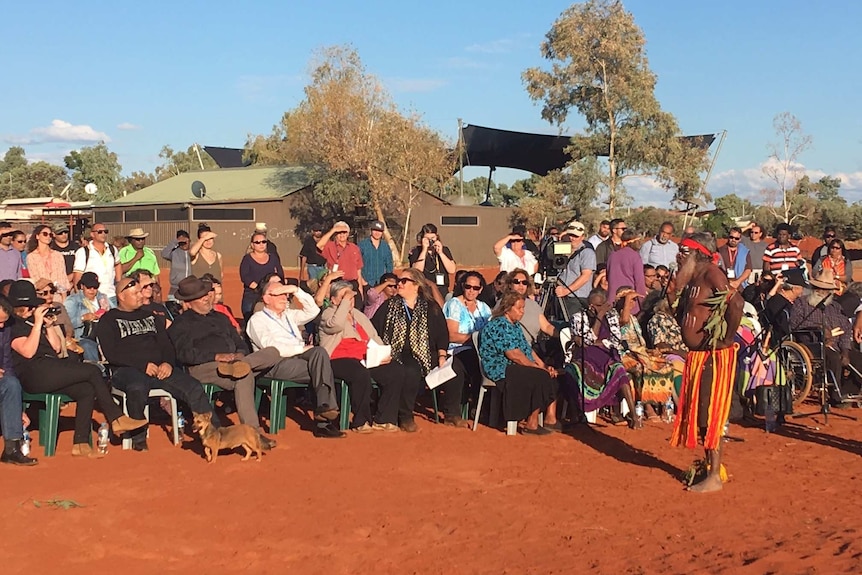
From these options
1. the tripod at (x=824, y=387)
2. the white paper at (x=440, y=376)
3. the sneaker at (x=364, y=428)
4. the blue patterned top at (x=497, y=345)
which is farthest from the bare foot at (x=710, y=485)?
the sneaker at (x=364, y=428)

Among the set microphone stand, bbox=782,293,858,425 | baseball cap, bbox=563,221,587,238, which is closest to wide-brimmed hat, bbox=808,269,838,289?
microphone stand, bbox=782,293,858,425

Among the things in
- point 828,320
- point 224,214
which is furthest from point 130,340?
point 224,214

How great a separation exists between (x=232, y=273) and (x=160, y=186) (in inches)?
364

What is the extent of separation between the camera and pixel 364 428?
27.4 ft

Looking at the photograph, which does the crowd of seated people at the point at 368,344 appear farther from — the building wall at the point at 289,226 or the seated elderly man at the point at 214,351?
the building wall at the point at 289,226

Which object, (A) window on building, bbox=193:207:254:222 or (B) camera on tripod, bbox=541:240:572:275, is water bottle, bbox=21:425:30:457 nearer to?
(B) camera on tripod, bbox=541:240:572:275

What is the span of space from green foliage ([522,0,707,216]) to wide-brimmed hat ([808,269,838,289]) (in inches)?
1017

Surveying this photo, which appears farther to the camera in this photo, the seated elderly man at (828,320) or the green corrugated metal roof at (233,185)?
the green corrugated metal roof at (233,185)

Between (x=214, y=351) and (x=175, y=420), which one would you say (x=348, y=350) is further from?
(x=175, y=420)

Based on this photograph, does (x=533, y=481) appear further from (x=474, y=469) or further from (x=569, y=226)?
(x=569, y=226)

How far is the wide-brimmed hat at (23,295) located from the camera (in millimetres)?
7379

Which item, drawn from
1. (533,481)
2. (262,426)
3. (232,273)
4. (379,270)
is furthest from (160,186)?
(533,481)

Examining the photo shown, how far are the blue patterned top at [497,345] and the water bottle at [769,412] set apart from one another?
2177 millimetres

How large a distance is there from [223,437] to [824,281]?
601cm
